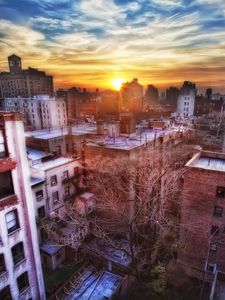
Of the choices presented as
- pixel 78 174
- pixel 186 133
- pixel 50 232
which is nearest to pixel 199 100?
pixel 186 133

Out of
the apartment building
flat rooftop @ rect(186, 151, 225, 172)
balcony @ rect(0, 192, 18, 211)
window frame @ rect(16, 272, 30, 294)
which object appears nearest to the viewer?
balcony @ rect(0, 192, 18, 211)

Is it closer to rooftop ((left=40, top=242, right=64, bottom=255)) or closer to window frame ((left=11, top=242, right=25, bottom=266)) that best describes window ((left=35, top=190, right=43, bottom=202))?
rooftop ((left=40, top=242, right=64, bottom=255))

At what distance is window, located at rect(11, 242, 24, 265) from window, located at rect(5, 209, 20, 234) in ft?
4.29

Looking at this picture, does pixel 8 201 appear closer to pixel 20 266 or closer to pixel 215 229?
pixel 20 266

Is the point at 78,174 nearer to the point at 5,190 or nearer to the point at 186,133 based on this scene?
the point at 5,190

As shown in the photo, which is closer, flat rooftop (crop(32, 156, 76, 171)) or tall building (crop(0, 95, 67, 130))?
flat rooftop (crop(32, 156, 76, 171))

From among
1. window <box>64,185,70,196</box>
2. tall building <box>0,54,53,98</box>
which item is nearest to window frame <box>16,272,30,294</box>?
window <box>64,185,70,196</box>

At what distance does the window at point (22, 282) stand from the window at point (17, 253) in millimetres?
1281

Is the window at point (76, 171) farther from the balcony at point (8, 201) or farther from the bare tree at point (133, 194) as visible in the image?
the balcony at point (8, 201)

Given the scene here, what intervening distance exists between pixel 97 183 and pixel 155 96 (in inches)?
4540

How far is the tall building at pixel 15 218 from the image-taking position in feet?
41.1

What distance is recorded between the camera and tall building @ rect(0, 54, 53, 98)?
327 ft

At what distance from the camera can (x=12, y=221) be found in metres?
13.4

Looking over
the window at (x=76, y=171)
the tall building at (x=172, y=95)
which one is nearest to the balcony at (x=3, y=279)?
the window at (x=76, y=171)
